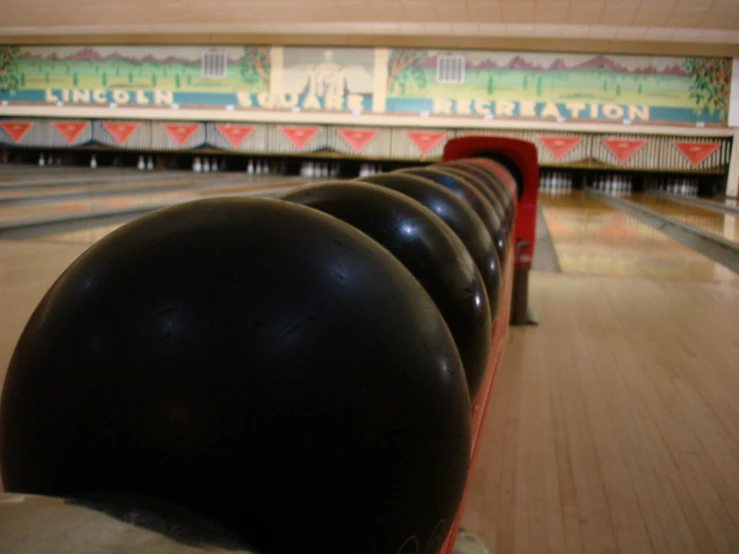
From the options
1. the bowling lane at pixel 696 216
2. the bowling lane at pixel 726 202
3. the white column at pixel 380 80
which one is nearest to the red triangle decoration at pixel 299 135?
the white column at pixel 380 80

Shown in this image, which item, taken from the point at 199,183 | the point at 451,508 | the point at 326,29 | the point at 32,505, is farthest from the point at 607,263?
the point at 326,29

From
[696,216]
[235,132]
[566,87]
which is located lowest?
[696,216]

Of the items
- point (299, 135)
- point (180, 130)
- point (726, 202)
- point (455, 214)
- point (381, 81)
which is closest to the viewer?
point (455, 214)

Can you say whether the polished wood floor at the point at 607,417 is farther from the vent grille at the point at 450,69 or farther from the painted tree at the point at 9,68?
the painted tree at the point at 9,68

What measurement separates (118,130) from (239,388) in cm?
929

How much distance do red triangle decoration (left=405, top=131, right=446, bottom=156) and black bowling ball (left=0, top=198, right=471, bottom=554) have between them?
7.94m

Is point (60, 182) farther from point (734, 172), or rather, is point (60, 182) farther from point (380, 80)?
point (734, 172)

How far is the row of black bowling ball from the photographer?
0.38 meters

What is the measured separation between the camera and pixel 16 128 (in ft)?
29.7

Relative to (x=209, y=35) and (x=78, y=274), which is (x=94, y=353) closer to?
(x=78, y=274)

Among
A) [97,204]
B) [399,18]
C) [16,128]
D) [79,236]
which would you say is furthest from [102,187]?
[16,128]

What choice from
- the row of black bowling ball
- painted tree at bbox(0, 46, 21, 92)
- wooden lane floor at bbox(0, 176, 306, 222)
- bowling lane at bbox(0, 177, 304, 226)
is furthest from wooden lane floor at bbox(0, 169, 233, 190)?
the row of black bowling ball

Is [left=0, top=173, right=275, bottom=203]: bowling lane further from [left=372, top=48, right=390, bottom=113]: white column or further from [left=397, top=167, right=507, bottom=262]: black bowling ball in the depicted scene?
[left=397, top=167, right=507, bottom=262]: black bowling ball

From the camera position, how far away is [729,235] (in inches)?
157
